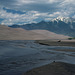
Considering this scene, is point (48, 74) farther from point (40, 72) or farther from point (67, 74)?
point (67, 74)

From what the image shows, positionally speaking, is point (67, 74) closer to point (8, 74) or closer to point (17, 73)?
point (17, 73)

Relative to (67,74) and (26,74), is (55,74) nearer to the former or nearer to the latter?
(67,74)

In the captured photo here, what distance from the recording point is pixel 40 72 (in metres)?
15.2

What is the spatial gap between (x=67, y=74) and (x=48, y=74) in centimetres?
226

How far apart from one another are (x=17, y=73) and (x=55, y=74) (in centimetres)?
457

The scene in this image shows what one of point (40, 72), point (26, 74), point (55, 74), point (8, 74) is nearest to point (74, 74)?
point (55, 74)

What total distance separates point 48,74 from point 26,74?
257 cm

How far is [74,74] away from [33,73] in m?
4.85

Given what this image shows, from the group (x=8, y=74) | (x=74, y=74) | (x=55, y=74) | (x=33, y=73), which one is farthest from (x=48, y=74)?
(x=8, y=74)

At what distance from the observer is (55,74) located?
1451 centimetres

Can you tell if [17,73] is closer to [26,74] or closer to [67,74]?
[26,74]

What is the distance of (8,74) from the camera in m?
14.6

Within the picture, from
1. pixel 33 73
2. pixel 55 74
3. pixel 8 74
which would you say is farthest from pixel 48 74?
pixel 8 74

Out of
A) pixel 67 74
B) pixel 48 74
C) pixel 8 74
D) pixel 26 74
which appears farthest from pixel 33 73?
pixel 67 74
